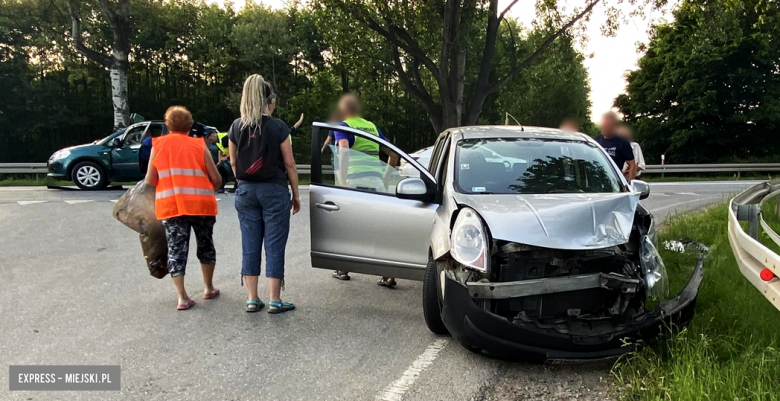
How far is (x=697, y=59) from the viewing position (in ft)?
87.0

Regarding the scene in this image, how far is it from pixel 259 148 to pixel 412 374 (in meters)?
2.16

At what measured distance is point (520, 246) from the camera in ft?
10.7

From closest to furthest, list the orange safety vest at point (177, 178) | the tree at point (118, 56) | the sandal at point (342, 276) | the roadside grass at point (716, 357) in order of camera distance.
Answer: the roadside grass at point (716, 357), the orange safety vest at point (177, 178), the sandal at point (342, 276), the tree at point (118, 56)

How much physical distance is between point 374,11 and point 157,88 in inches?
729

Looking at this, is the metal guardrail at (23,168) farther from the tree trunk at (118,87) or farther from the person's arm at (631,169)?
the person's arm at (631,169)

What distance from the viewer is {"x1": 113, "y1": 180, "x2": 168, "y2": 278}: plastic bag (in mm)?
4688

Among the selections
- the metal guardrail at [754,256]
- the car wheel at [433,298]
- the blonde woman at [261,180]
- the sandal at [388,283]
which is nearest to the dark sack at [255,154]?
the blonde woman at [261,180]

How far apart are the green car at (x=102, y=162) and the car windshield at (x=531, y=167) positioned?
36.2ft

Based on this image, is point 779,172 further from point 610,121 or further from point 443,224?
point 443,224

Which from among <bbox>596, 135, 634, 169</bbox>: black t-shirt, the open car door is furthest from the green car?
<bbox>596, 135, 634, 169</bbox>: black t-shirt

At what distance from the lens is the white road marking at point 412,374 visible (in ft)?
10.1

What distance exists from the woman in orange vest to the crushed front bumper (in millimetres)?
2464

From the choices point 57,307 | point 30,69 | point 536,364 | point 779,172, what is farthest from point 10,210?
point 779,172

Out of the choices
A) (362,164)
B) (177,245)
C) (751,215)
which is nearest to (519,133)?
(362,164)
